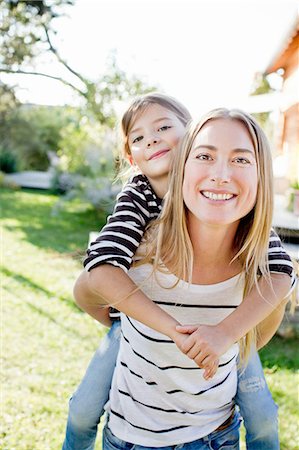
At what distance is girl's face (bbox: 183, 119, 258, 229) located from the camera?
1.55 metres

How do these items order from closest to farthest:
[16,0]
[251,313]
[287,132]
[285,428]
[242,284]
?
[251,313] < [242,284] < [285,428] < [287,132] < [16,0]

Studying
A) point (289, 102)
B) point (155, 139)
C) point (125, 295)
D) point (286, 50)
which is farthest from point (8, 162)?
point (125, 295)

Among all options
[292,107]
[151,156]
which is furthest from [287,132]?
[151,156]

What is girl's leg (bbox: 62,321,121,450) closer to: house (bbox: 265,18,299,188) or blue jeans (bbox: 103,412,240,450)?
blue jeans (bbox: 103,412,240,450)

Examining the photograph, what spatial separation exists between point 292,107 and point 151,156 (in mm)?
8583

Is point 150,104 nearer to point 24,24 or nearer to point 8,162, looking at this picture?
point 24,24

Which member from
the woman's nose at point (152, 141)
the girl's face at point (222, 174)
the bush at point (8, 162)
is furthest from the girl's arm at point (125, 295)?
the bush at point (8, 162)

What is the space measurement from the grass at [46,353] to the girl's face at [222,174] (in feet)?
2.47

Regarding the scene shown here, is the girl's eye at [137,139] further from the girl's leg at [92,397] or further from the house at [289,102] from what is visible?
the house at [289,102]

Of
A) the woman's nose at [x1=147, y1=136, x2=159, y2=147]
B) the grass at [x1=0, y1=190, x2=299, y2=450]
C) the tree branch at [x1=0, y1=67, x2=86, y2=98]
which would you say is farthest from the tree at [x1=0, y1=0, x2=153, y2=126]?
→ the woman's nose at [x1=147, y1=136, x2=159, y2=147]

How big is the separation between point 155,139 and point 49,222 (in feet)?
35.8

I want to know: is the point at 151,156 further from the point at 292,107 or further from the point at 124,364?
the point at 292,107

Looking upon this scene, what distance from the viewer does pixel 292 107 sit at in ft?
33.1

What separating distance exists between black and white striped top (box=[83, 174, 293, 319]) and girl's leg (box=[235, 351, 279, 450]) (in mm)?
489
